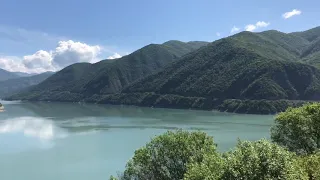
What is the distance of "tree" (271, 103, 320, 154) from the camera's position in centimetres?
3791

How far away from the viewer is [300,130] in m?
38.8

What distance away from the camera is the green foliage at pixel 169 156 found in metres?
31.5

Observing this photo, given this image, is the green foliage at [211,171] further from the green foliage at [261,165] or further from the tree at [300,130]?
the tree at [300,130]

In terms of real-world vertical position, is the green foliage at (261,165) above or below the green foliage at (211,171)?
above

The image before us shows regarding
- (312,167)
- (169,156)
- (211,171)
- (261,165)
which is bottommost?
(169,156)

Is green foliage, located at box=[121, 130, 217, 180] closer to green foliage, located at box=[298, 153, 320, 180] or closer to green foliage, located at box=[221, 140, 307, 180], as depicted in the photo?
green foliage, located at box=[298, 153, 320, 180]

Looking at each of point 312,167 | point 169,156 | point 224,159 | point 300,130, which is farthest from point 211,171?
point 300,130

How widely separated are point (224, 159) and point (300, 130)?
20.6 metres

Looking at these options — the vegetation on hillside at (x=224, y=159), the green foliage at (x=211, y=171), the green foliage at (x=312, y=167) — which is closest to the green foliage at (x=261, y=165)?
the vegetation on hillside at (x=224, y=159)

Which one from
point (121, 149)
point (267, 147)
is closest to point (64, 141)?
point (121, 149)

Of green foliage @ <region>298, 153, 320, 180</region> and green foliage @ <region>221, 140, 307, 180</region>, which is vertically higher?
green foliage @ <region>221, 140, 307, 180</region>

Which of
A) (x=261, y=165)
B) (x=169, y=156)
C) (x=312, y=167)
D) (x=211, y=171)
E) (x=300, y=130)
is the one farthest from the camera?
(x=300, y=130)

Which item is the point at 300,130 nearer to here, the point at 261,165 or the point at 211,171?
the point at 211,171

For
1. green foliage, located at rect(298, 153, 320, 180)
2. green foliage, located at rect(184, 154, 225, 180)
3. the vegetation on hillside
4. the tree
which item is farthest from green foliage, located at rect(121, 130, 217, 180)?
the tree
